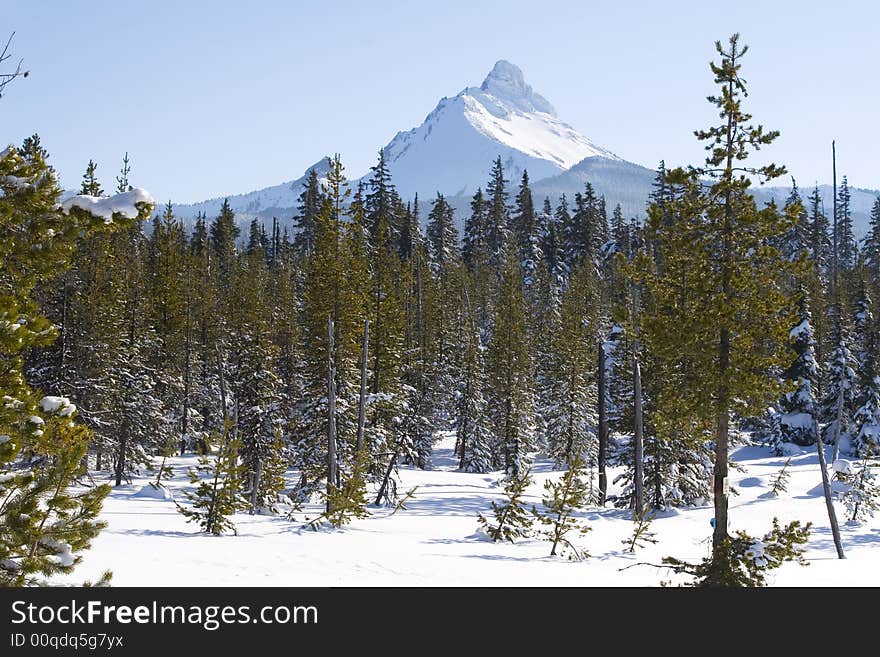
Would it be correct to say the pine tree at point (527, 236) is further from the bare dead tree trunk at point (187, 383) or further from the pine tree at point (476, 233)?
the bare dead tree trunk at point (187, 383)

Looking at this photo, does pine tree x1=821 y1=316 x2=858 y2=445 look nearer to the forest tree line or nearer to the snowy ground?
the forest tree line

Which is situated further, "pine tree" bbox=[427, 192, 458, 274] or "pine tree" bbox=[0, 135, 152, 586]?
"pine tree" bbox=[427, 192, 458, 274]

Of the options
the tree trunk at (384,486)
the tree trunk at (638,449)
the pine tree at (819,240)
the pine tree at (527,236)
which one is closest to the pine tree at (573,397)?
the tree trunk at (638,449)

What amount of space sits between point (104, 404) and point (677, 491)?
24.1 meters

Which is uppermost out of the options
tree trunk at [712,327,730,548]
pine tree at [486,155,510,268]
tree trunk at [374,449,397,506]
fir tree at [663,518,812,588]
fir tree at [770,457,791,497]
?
pine tree at [486,155,510,268]

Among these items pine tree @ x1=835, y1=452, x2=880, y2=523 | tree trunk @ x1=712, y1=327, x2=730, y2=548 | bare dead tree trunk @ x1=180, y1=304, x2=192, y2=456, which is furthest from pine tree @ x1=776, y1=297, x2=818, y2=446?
bare dead tree trunk @ x1=180, y1=304, x2=192, y2=456

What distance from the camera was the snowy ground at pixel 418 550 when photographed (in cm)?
1118

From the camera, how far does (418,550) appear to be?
53.8 ft

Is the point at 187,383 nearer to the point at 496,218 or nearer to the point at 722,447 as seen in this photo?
the point at 722,447

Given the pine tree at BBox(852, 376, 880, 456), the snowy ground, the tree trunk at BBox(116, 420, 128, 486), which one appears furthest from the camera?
the pine tree at BBox(852, 376, 880, 456)

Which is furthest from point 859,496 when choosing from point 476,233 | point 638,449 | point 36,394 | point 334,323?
point 476,233

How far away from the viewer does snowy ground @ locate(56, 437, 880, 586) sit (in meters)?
11.2
